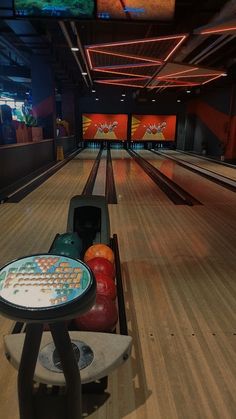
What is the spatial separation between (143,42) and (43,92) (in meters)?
4.81

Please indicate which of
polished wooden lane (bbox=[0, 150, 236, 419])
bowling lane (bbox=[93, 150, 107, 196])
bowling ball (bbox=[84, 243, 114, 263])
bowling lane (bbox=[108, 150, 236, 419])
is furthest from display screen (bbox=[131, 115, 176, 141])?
bowling ball (bbox=[84, 243, 114, 263])

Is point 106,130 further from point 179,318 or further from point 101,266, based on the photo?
point 179,318

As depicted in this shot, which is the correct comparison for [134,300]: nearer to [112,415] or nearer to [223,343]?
[223,343]

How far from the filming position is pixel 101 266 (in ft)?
6.23

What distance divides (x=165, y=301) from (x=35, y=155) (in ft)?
21.0

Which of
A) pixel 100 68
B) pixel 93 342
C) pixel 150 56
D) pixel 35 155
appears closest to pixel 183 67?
pixel 150 56

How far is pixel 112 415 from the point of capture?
1222mm

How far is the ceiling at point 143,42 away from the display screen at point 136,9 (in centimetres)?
8

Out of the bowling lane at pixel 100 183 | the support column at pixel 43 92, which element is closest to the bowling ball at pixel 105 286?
the bowling lane at pixel 100 183

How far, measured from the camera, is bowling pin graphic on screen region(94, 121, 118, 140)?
15.7 metres

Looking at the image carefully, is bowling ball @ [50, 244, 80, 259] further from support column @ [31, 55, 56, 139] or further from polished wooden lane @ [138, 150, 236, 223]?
support column @ [31, 55, 56, 139]

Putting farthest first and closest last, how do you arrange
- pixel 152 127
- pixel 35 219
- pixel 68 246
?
pixel 152 127
pixel 35 219
pixel 68 246

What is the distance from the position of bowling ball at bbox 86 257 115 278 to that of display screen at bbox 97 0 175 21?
280 cm

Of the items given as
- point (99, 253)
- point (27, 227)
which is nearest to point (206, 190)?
point (27, 227)
